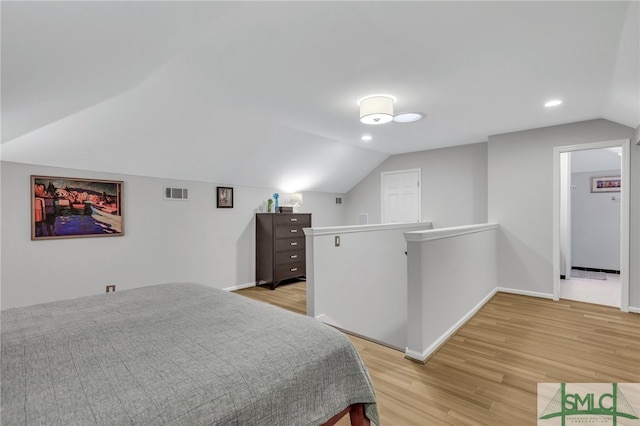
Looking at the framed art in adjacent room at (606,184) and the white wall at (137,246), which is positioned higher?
the framed art in adjacent room at (606,184)

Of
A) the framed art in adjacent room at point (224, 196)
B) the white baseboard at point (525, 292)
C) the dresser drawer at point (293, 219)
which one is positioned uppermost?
the framed art in adjacent room at point (224, 196)

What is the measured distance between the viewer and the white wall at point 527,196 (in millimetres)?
3988

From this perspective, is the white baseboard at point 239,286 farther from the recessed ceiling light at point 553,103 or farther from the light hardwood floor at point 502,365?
the recessed ceiling light at point 553,103

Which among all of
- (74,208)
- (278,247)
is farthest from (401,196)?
(74,208)

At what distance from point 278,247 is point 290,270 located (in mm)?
479

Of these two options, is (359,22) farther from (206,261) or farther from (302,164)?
(206,261)

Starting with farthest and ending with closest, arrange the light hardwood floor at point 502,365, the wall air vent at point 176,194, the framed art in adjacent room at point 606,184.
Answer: the framed art in adjacent room at point 606,184 < the wall air vent at point 176,194 < the light hardwood floor at point 502,365

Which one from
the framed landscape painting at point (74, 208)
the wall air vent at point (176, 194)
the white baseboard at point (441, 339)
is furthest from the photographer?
the wall air vent at point (176, 194)

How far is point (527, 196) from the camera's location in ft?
13.8

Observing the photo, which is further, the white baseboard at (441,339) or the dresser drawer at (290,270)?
the dresser drawer at (290,270)

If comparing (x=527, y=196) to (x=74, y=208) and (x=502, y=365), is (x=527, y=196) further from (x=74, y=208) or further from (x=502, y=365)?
(x=74, y=208)

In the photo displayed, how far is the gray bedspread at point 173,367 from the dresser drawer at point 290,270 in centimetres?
330

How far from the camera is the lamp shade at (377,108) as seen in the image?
2932 millimetres

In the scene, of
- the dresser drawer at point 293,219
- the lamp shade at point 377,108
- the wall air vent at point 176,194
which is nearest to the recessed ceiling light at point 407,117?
the lamp shade at point 377,108
